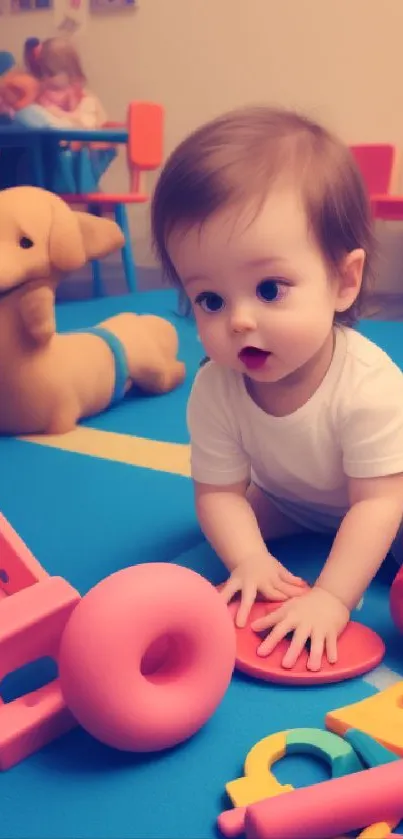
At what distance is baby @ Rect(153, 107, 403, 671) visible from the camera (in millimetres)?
629

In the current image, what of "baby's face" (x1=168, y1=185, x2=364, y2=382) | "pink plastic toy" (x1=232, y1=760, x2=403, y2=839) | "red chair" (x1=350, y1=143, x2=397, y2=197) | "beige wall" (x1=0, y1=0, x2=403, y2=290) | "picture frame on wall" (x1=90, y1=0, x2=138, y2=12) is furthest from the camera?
"picture frame on wall" (x1=90, y1=0, x2=138, y2=12)

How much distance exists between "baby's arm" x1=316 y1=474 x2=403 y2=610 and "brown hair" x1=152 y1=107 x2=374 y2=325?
19 cm

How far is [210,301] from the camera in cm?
66

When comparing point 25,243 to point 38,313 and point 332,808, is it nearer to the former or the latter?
point 38,313

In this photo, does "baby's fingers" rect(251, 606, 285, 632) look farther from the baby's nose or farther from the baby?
the baby's nose

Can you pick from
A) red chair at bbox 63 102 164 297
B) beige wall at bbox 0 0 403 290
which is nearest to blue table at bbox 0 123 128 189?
red chair at bbox 63 102 164 297

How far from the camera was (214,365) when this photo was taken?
0.78 m

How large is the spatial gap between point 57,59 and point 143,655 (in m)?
2.76

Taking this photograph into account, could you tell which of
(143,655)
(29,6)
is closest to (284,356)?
(143,655)

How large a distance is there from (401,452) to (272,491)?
172mm

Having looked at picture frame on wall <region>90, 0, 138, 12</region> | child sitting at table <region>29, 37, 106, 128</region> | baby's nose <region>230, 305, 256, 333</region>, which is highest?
baby's nose <region>230, 305, 256, 333</region>

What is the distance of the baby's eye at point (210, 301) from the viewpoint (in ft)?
2.14

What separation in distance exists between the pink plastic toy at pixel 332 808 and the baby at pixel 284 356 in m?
0.15

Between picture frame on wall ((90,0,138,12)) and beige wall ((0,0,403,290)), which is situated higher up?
picture frame on wall ((90,0,138,12))
